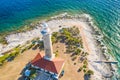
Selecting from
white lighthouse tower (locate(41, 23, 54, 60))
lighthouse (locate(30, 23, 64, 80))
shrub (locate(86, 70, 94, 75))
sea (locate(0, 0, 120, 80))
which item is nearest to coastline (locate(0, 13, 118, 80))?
shrub (locate(86, 70, 94, 75))

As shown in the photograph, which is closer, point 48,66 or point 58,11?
point 48,66

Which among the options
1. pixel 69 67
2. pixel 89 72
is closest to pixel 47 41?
pixel 69 67

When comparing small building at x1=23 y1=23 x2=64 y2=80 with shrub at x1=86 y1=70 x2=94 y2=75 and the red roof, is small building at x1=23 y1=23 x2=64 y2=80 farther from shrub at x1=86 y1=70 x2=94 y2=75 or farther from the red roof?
shrub at x1=86 y1=70 x2=94 y2=75

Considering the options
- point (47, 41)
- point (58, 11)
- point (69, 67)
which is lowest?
point (69, 67)

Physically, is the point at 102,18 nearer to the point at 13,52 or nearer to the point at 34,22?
the point at 34,22

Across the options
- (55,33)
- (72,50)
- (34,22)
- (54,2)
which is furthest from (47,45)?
(54,2)

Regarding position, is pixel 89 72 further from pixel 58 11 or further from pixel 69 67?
pixel 58 11
